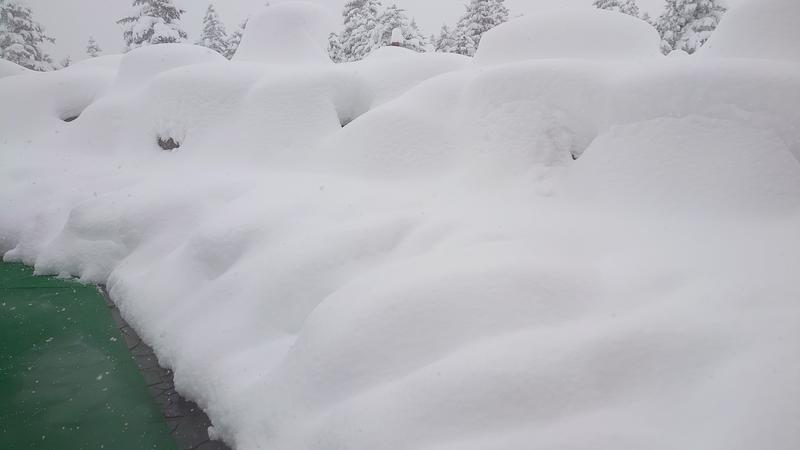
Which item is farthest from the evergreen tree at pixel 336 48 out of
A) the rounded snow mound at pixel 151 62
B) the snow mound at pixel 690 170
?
the snow mound at pixel 690 170

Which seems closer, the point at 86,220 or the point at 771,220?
the point at 771,220

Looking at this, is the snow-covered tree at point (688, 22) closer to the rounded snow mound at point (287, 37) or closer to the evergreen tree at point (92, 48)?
the rounded snow mound at point (287, 37)

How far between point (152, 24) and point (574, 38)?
81.1 feet

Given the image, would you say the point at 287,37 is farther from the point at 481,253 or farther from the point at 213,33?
the point at 213,33

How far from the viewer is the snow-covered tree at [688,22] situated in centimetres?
1881

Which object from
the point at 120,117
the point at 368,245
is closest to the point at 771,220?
the point at 368,245

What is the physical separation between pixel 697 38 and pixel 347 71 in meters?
18.8

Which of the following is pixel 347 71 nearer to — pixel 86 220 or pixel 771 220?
pixel 86 220

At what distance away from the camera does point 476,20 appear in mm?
26109

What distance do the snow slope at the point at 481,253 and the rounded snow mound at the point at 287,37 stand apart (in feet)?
9.49

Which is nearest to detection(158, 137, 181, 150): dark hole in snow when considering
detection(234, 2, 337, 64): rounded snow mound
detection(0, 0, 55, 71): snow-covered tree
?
detection(234, 2, 337, 64): rounded snow mound

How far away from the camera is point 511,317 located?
303 centimetres

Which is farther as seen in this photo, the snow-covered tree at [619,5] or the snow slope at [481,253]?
the snow-covered tree at [619,5]

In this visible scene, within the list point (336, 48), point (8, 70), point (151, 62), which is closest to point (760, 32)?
point (151, 62)
